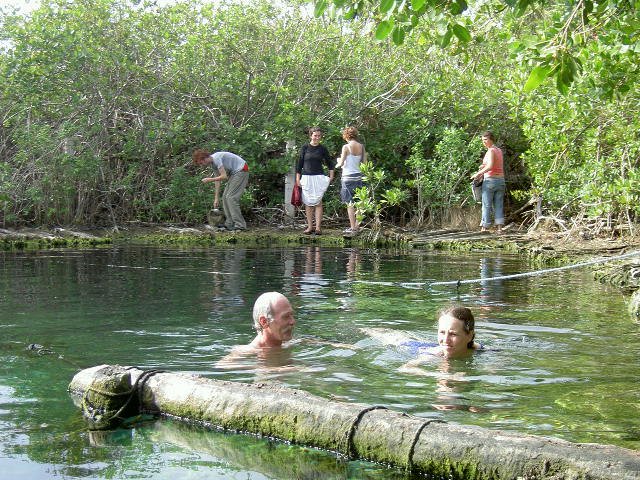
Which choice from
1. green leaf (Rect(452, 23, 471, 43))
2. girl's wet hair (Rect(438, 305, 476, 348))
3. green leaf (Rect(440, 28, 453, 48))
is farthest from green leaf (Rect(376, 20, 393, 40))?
girl's wet hair (Rect(438, 305, 476, 348))

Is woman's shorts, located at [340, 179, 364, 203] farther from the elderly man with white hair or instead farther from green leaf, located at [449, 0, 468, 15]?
green leaf, located at [449, 0, 468, 15]

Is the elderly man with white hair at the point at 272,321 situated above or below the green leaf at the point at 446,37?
below

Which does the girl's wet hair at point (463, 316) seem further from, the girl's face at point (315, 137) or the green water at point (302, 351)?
the girl's face at point (315, 137)

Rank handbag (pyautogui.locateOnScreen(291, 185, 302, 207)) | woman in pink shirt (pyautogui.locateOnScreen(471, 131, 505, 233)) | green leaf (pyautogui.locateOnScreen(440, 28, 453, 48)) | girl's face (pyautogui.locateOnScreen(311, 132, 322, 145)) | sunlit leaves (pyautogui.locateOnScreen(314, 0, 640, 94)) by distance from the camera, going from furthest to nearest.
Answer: handbag (pyautogui.locateOnScreen(291, 185, 302, 207))
girl's face (pyautogui.locateOnScreen(311, 132, 322, 145))
woman in pink shirt (pyautogui.locateOnScreen(471, 131, 505, 233))
green leaf (pyautogui.locateOnScreen(440, 28, 453, 48))
sunlit leaves (pyautogui.locateOnScreen(314, 0, 640, 94))

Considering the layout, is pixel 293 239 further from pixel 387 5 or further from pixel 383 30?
pixel 387 5

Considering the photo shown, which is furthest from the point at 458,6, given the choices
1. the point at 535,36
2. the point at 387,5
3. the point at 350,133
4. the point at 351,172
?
the point at 351,172

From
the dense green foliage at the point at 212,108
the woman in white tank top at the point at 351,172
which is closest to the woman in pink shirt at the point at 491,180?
the dense green foliage at the point at 212,108

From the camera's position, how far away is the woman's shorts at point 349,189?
19.4 metres

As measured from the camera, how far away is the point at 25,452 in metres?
4.88

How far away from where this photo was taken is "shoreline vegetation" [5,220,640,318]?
17297 mm

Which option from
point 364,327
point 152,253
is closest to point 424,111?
point 152,253

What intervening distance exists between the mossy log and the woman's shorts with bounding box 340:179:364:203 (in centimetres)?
1378

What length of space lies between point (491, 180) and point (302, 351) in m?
11.6

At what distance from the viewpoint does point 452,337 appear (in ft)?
24.6
